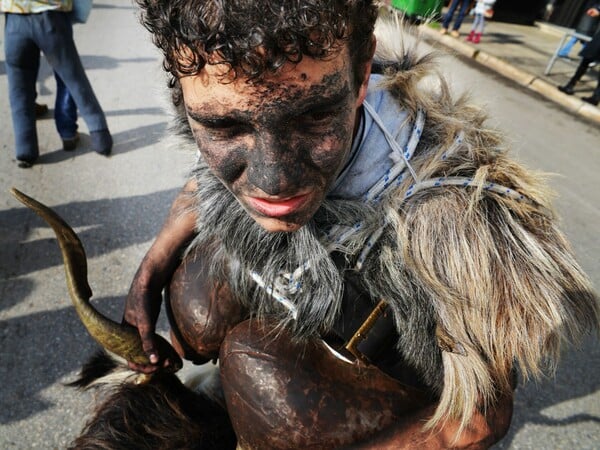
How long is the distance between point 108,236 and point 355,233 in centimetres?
185

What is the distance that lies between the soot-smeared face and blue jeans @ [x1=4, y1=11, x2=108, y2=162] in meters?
2.51

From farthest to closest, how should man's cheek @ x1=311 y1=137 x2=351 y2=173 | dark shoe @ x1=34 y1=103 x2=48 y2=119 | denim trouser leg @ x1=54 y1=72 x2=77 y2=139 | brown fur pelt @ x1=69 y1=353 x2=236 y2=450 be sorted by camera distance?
1. dark shoe @ x1=34 y1=103 x2=48 y2=119
2. denim trouser leg @ x1=54 y1=72 x2=77 y2=139
3. brown fur pelt @ x1=69 y1=353 x2=236 y2=450
4. man's cheek @ x1=311 y1=137 x2=351 y2=173

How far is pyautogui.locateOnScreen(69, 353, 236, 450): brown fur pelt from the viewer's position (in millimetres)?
1160

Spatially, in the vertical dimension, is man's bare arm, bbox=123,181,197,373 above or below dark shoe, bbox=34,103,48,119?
above

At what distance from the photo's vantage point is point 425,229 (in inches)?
34.0

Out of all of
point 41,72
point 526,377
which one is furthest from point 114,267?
point 41,72

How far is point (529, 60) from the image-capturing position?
274 inches

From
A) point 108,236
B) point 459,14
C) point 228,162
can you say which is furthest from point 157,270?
point 459,14

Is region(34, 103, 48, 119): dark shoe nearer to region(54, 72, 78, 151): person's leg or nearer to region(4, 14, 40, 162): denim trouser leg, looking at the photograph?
region(54, 72, 78, 151): person's leg

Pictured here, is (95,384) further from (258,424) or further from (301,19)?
(301,19)

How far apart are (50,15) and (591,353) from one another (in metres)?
3.41

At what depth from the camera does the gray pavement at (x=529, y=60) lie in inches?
223

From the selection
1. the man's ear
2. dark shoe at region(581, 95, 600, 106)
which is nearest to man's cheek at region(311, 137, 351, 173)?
the man's ear

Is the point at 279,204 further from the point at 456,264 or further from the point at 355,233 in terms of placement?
the point at 456,264
